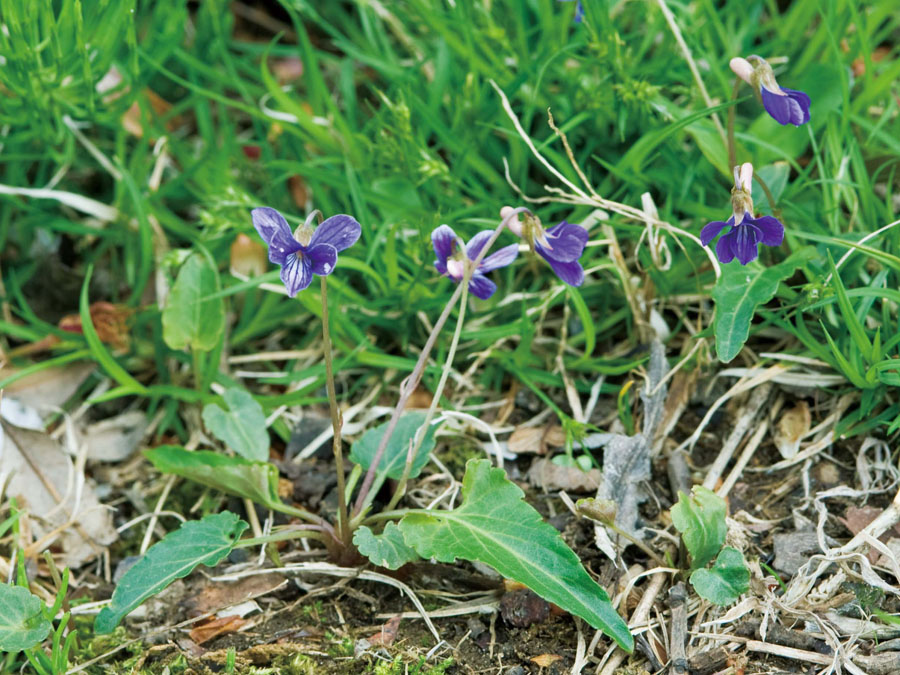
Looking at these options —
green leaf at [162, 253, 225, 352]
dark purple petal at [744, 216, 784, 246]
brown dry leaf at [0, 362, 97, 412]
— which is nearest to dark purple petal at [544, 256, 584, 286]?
dark purple petal at [744, 216, 784, 246]

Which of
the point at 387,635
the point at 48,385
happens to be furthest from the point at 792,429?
the point at 48,385

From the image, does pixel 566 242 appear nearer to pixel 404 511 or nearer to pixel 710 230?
pixel 710 230

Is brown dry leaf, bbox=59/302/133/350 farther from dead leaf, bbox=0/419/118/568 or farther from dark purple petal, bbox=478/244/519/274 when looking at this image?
dark purple petal, bbox=478/244/519/274

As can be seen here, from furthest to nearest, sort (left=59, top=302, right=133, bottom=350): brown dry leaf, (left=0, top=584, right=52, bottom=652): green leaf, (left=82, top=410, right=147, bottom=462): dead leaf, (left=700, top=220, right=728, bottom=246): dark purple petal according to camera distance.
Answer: (left=59, top=302, right=133, bottom=350): brown dry leaf
(left=82, top=410, right=147, bottom=462): dead leaf
(left=700, top=220, right=728, bottom=246): dark purple petal
(left=0, top=584, right=52, bottom=652): green leaf

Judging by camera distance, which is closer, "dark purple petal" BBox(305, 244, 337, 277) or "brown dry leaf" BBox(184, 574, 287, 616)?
"dark purple petal" BBox(305, 244, 337, 277)

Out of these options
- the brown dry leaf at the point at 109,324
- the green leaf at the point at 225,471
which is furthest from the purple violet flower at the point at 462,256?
the brown dry leaf at the point at 109,324

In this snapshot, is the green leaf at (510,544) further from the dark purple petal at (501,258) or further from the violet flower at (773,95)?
the violet flower at (773,95)

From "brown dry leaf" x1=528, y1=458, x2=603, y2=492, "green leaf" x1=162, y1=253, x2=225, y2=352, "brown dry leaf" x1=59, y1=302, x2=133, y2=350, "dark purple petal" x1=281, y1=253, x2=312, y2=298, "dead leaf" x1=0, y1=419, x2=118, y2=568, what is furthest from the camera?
"brown dry leaf" x1=59, y1=302, x2=133, y2=350
